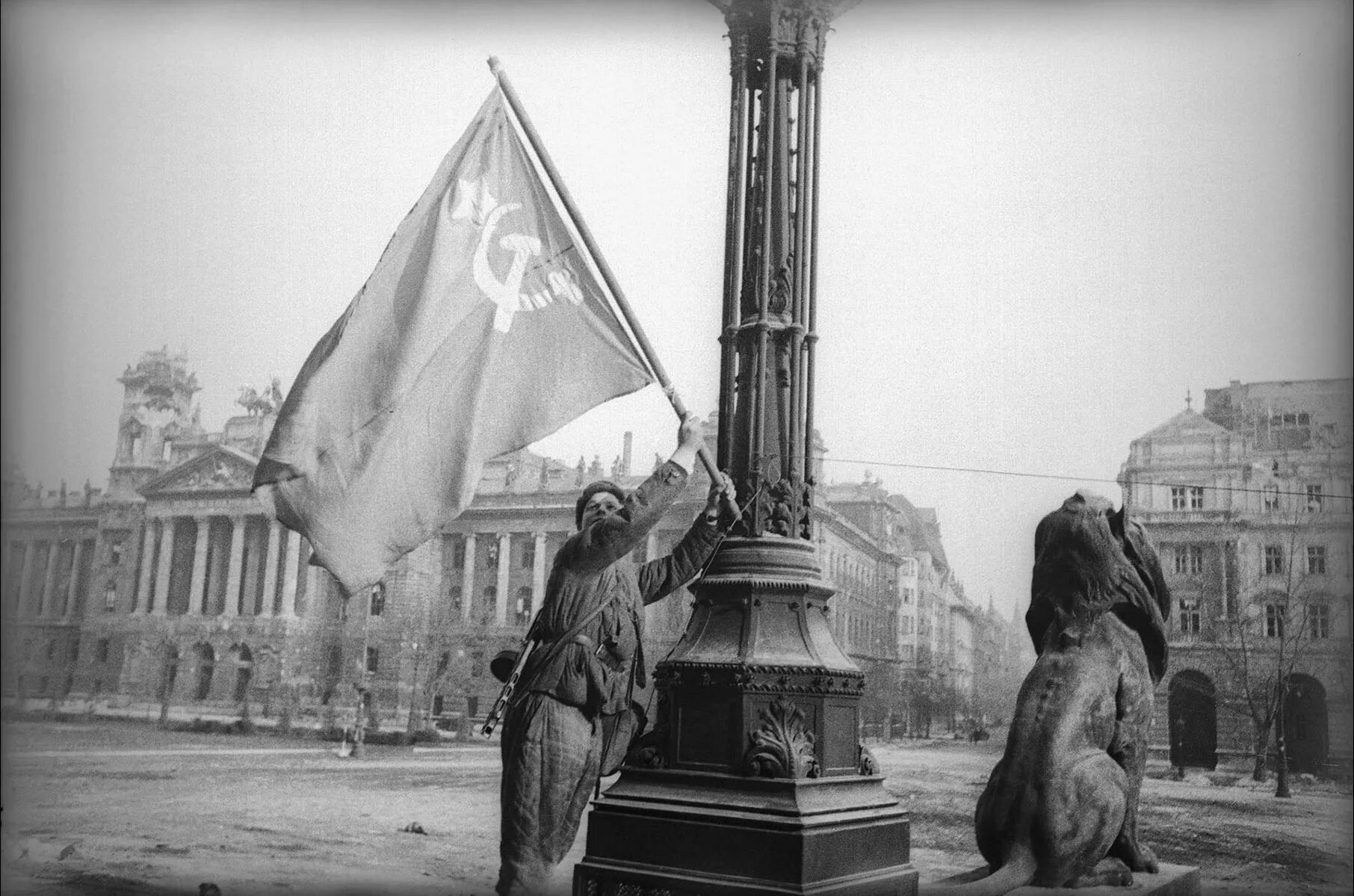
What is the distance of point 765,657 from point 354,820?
45.5 feet

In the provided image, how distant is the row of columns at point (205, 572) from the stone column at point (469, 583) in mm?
6166

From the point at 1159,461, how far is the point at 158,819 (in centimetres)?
1286

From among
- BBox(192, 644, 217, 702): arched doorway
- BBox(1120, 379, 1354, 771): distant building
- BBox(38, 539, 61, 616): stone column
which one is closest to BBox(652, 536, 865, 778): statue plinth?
BBox(1120, 379, 1354, 771): distant building

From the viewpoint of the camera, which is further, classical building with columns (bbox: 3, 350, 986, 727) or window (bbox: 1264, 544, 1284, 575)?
classical building with columns (bbox: 3, 350, 986, 727)

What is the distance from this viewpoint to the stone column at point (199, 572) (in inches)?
829

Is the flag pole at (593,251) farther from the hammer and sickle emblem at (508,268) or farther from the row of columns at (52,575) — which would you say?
the row of columns at (52,575)

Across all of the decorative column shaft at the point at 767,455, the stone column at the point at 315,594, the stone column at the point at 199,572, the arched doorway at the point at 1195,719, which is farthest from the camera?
the stone column at the point at 199,572

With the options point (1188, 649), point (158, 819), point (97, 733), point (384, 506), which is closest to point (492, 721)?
point (384, 506)

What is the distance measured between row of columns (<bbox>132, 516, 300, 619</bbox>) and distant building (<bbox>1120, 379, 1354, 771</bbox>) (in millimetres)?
15092

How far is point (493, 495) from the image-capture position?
14766mm

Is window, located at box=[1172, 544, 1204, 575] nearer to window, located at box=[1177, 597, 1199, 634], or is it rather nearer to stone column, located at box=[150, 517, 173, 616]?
window, located at box=[1177, 597, 1199, 634]

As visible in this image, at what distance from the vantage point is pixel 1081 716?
3053 mm

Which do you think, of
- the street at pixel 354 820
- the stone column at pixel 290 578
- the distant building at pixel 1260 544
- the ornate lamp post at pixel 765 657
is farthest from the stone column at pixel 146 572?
the ornate lamp post at pixel 765 657

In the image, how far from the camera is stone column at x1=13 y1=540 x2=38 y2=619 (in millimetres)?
14453
